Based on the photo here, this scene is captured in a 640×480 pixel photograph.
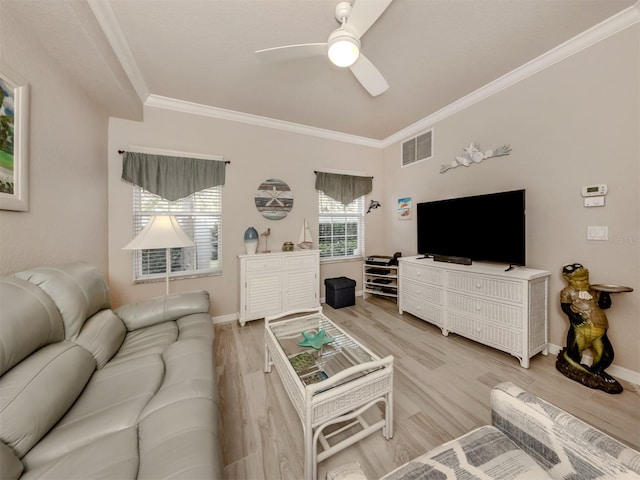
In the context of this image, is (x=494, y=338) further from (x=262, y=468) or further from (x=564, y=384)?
(x=262, y=468)

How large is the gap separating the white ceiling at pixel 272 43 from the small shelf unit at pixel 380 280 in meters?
2.32

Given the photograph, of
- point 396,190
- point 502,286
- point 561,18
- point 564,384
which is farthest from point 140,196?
point 564,384

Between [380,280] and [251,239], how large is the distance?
2.17 m

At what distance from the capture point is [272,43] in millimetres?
1850

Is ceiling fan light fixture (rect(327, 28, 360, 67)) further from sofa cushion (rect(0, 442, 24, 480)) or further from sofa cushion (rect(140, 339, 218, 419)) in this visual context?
sofa cushion (rect(0, 442, 24, 480))

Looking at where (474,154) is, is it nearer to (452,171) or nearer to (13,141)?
(452,171)

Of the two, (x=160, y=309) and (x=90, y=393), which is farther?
(x=160, y=309)

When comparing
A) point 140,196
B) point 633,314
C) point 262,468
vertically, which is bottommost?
point 262,468

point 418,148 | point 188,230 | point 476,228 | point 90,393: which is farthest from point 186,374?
point 418,148

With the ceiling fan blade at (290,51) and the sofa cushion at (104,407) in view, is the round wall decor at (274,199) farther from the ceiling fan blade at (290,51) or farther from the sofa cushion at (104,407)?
the sofa cushion at (104,407)

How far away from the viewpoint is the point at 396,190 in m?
3.74

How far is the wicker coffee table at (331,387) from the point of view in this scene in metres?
1.08

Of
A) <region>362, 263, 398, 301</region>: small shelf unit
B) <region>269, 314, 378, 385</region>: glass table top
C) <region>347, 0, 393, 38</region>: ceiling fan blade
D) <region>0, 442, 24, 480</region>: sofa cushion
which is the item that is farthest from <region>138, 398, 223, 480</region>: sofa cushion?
<region>362, 263, 398, 301</region>: small shelf unit

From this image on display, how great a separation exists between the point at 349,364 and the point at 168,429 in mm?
992
